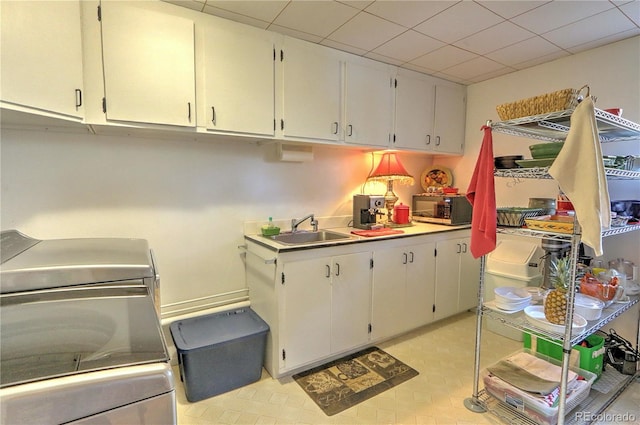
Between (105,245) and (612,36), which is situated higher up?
(612,36)

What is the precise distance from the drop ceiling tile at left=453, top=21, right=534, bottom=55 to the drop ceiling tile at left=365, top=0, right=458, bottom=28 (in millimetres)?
497

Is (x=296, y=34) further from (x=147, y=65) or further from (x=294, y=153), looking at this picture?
(x=147, y=65)

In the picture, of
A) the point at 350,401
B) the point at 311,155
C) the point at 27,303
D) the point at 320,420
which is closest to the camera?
the point at 27,303

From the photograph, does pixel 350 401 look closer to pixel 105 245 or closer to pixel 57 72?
pixel 105 245

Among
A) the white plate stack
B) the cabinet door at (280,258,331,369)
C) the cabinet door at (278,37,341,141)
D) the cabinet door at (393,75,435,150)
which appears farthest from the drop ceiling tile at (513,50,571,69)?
the cabinet door at (280,258,331,369)

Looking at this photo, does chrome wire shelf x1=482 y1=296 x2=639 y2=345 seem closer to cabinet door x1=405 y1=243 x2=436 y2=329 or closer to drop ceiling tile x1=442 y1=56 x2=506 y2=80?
cabinet door x1=405 y1=243 x2=436 y2=329

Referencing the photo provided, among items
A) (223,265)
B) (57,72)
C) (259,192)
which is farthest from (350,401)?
(57,72)

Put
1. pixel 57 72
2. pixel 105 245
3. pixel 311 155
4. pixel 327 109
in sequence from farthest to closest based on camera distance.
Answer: pixel 311 155 → pixel 327 109 → pixel 105 245 → pixel 57 72

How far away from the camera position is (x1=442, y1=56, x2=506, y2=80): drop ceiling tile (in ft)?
8.90

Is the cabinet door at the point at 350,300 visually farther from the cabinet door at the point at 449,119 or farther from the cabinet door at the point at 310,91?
the cabinet door at the point at 449,119

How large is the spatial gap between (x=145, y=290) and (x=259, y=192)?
Result: 1.33m

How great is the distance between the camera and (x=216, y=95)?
199 cm

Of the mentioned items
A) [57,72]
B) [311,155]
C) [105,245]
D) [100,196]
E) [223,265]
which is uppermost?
[57,72]

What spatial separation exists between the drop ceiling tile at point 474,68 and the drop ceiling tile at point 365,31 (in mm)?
920
